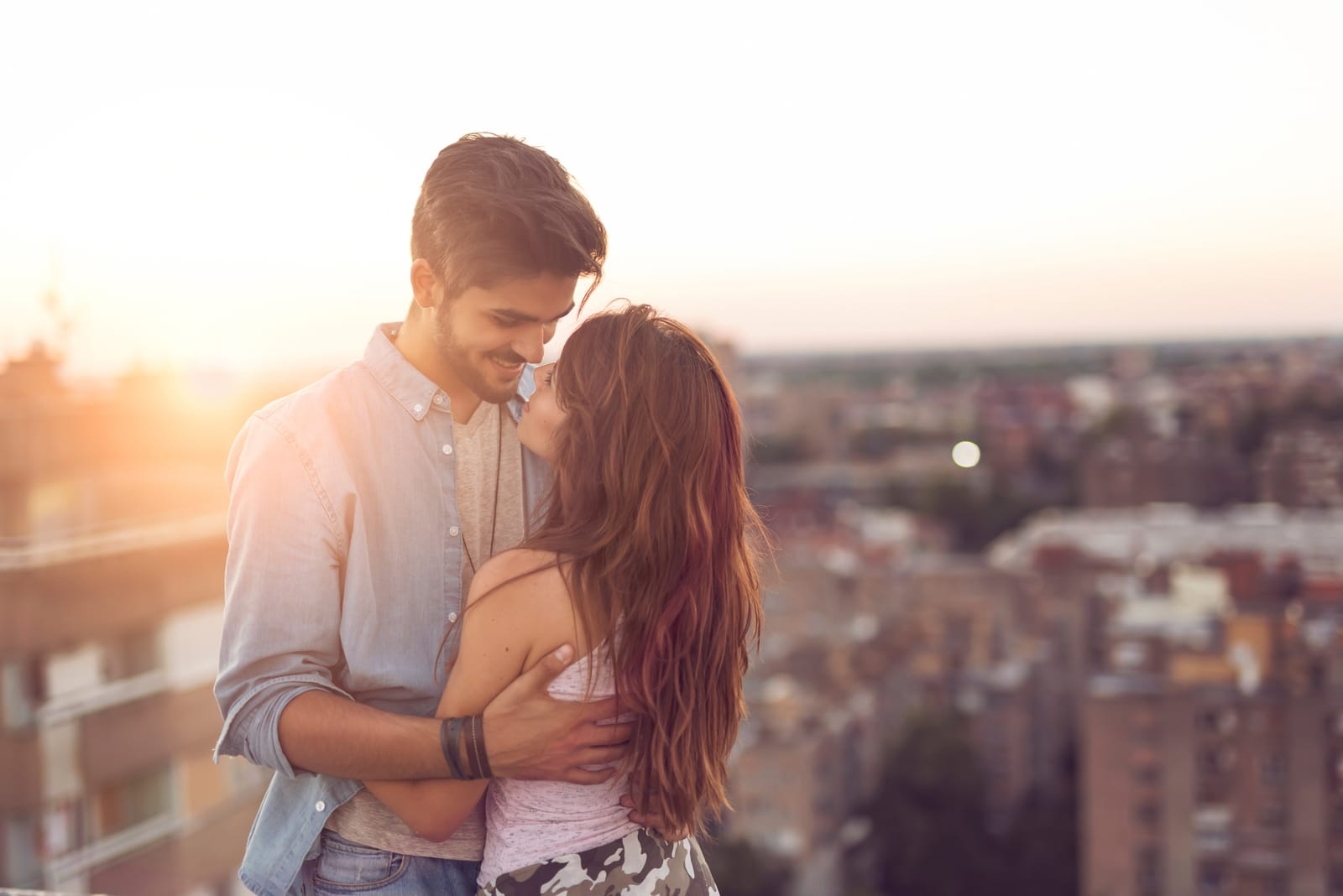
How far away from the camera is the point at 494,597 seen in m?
0.94

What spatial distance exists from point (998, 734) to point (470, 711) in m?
16.6

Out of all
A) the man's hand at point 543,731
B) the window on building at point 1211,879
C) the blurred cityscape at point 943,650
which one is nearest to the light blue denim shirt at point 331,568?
the man's hand at point 543,731

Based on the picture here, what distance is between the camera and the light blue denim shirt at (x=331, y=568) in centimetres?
95

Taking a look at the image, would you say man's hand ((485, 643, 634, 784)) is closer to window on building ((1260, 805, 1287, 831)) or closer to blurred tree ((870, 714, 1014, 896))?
window on building ((1260, 805, 1287, 831))

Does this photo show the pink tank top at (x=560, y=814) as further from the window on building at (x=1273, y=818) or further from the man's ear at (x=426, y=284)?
the window on building at (x=1273, y=818)

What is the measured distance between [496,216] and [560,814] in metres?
0.48

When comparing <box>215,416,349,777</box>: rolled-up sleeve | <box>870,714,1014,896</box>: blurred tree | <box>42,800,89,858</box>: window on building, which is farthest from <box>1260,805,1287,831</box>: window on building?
<box>215,416,349,777</box>: rolled-up sleeve

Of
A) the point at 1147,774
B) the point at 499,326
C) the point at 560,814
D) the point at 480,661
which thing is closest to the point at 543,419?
the point at 499,326

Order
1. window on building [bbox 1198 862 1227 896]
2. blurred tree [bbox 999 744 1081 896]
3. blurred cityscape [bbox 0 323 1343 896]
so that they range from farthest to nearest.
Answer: blurred tree [bbox 999 744 1081 896]
window on building [bbox 1198 862 1227 896]
blurred cityscape [bbox 0 323 1343 896]

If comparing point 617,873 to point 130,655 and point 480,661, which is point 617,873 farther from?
point 130,655

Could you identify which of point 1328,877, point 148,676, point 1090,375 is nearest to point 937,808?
point 1328,877

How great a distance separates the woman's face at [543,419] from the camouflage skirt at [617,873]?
0.31 metres

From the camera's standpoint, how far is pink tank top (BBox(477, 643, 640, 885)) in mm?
961

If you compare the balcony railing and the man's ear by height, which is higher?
the man's ear
